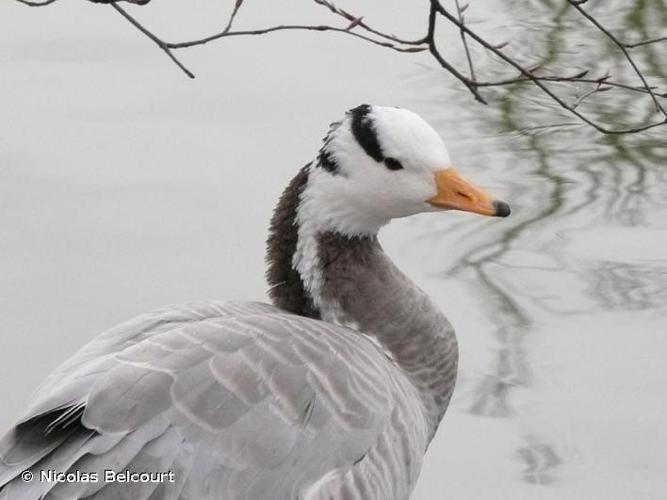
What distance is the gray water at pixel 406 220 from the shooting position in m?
6.02

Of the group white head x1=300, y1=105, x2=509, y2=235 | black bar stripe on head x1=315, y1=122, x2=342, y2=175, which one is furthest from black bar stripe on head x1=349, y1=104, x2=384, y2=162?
black bar stripe on head x1=315, y1=122, x2=342, y2=175

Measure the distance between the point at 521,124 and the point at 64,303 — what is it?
9.19 ft

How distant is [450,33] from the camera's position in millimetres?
9055

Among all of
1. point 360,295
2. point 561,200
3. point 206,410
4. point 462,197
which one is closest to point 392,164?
point 462,197

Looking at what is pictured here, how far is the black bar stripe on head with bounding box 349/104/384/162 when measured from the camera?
16.1ft

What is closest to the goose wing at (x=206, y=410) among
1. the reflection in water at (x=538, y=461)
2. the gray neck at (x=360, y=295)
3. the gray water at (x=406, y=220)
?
the gray neck at (x=360, y=295)

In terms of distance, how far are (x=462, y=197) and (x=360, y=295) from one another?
1.66 feet

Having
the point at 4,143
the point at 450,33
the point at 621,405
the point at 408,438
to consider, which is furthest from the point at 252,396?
the point at 450,33

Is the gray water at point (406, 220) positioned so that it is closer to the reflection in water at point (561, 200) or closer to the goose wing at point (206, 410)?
the reflection in water at point (561, 200)

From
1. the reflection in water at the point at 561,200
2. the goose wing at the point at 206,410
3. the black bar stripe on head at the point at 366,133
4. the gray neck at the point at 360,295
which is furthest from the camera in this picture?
the reflection in water at the point at 561,200

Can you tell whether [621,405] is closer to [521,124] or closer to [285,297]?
[285,297]

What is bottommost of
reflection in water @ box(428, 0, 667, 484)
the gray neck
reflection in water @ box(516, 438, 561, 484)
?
reflection in water @ box(516, 438, 561, 484)

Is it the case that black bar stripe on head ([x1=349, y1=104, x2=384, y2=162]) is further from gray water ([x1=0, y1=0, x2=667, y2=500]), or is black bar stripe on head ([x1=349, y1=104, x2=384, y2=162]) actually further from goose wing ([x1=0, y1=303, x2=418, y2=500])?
gray water ([x1=0, y1=0, x2=667, y2=500])

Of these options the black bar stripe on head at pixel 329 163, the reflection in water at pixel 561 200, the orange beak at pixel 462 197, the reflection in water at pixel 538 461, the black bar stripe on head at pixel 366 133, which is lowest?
the reflection in water at pixel 538 461
